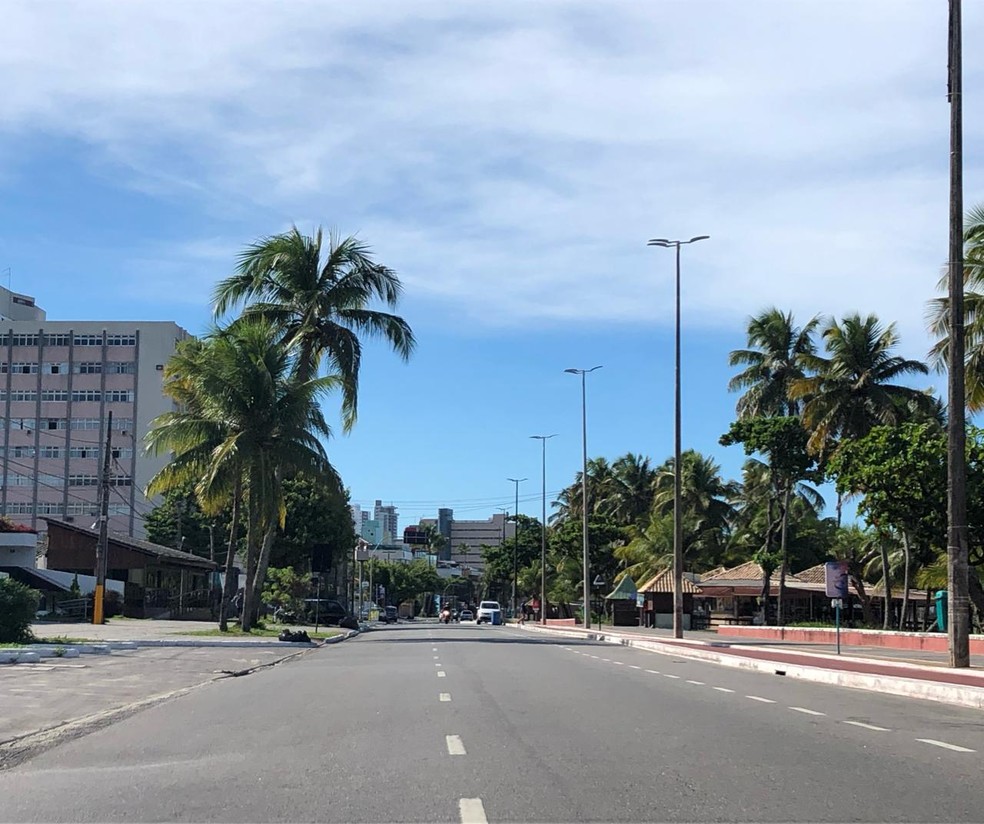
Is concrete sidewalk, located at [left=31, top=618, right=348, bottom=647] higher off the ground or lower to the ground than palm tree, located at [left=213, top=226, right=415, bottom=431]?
lower

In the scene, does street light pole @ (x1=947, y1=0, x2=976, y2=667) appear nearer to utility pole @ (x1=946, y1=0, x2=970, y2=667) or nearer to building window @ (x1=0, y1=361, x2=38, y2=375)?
utility pole @ (x1=946, y1=0, x2=970, y2=667)

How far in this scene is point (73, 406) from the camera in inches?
4033

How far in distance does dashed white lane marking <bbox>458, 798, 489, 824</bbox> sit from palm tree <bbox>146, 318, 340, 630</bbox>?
3144 centimetres

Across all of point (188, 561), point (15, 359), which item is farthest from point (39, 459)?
point (188, 561)

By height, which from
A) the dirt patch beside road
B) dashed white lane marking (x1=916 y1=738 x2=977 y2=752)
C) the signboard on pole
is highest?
the signboard on pole

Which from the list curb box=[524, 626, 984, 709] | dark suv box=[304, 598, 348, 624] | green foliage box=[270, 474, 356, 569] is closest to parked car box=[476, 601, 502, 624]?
green foliage box=[270, 474, 356, 569]

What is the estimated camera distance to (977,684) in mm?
18312

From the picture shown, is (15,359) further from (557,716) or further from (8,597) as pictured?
(557,716)

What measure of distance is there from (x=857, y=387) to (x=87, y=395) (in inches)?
2924

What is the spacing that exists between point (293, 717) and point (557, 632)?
45545mm

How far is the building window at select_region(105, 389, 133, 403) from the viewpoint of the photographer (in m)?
101

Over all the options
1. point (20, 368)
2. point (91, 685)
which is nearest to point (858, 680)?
point (91, 685)

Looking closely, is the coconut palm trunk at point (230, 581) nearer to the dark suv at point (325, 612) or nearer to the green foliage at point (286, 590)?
the green foliage at point (286, 590)

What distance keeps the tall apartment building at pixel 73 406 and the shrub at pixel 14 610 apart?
7383 centimetres
